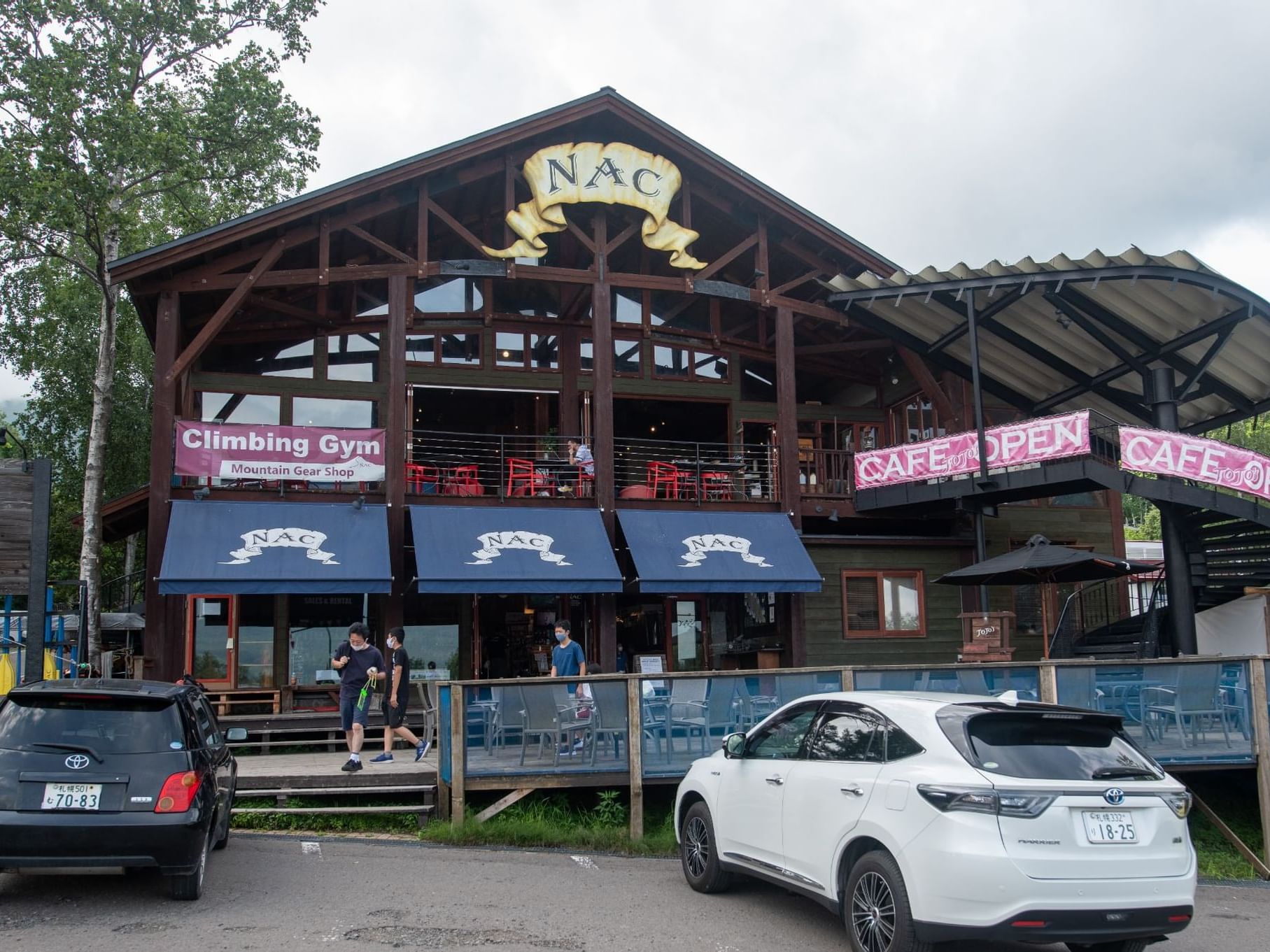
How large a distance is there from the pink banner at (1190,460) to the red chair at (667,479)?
7593mm

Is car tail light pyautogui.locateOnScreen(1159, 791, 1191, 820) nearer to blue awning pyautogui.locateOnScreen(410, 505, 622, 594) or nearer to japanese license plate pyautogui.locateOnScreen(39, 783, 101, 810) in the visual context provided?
japanese license plate pyautogui.locateOnScreen(39, 783, 101, 810)

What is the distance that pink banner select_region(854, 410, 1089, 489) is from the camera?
57.7 ft

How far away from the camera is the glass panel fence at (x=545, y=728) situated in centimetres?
1136

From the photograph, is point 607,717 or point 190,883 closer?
point 190,883

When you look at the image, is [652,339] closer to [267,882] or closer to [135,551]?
[267,882]

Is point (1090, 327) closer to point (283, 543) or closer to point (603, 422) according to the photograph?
point (603, 422)

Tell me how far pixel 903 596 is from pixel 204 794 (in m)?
15.4

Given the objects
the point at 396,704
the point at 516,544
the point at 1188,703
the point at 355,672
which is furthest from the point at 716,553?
the point at 1188,703

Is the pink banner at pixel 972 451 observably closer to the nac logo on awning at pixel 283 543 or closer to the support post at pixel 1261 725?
the support post at pixel 1261 725

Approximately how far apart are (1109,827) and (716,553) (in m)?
12.5

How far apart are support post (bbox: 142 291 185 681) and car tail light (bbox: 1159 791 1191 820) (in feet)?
46.6

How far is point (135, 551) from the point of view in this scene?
34375 millimetres

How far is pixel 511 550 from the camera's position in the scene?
17641 millimetres

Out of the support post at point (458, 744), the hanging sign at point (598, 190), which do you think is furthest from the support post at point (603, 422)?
the support post at point (458, 744)
